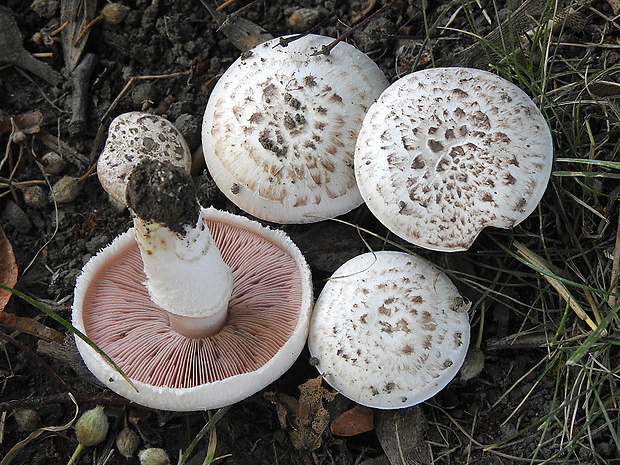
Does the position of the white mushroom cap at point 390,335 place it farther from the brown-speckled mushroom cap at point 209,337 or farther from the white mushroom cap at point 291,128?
the white mushroom cap at point 291,128

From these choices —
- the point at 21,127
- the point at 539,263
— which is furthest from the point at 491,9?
the point at 21,127

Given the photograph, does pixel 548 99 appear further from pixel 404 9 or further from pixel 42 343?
pixel 42 343

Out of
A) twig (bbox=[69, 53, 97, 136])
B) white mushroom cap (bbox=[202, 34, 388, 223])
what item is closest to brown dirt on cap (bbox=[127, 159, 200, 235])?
white mushroom cap (bbox=[202, 34, 388, 223])

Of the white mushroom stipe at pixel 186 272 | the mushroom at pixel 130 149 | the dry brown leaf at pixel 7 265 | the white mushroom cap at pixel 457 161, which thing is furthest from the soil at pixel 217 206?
the white mushroom stipe at pixel 186 272

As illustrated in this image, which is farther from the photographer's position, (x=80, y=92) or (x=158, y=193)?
(x=80, y=92)

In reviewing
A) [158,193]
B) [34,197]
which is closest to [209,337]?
[158,193]

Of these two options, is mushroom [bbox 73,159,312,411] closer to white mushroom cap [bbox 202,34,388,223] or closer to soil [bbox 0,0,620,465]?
white mushroom cap [bbox 202,34,388,223]

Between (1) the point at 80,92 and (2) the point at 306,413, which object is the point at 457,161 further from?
(1) the point at 80,92
